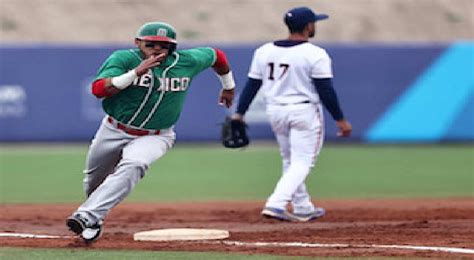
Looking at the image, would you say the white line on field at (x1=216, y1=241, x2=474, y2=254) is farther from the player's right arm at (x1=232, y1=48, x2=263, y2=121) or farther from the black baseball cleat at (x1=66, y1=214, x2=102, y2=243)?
the player's right arm at (x1=232, y1=48, x2=263, y2=121)

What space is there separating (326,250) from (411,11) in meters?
20.6

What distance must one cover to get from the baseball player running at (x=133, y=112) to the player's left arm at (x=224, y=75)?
28 centimetres

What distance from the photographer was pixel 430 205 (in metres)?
11.6

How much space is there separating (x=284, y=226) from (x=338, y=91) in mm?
10459

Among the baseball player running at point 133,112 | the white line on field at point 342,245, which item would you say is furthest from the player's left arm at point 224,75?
the white line on field at point 342,245

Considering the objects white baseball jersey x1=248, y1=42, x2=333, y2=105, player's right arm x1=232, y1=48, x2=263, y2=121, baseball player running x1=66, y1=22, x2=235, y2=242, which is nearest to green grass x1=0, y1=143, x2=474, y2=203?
player's right arm x1=232, y1=48, x2=263, y2=121

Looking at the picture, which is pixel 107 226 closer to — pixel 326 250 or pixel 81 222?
pixel 81 222

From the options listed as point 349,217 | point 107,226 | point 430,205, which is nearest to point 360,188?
point 430,205

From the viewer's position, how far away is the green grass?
1333cm

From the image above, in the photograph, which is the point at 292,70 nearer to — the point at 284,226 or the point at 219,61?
the point at 219,61

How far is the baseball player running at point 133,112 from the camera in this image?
8.09 metres

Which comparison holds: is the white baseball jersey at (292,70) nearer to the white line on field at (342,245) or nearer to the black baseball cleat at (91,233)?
the white line on field at (342,245)

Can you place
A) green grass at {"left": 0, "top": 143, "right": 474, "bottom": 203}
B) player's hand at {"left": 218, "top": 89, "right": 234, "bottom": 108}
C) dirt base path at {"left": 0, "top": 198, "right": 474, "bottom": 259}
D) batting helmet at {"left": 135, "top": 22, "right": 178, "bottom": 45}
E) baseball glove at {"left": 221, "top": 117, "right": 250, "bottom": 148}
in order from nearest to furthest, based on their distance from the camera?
dirt base path at {"left": 0, "top": 198, "right": 474, "bottom": 259}, batting helmet at {"left": 135, "top": 22, "right": 178, "bottom": 45}, player's hand at {"left": 218, "top": 89, "right": 234, "bottom": 108}, baseball glove at {"left": 221, "top": 117, "right": 250, "bottom": 148}, green grass at {"left": 0, "top": 143, "right": 474, "bottom": 203}

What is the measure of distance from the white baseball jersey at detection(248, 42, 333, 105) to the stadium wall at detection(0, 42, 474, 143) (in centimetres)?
925
